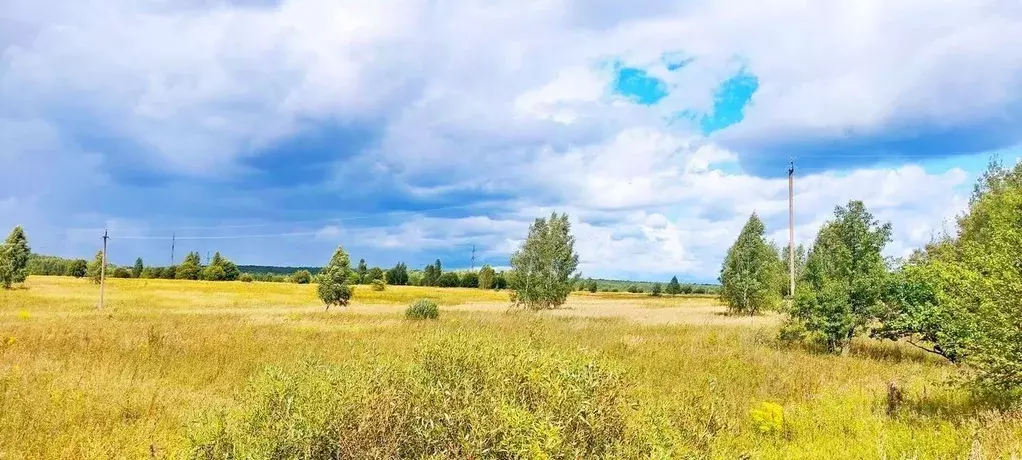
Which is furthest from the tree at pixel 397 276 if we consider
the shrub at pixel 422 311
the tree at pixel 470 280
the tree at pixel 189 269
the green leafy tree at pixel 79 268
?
the shrub at pixel 422 311

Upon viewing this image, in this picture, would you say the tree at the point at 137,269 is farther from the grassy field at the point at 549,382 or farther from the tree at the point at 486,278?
the grassy field at the point at 549,382

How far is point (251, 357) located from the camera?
42.0ft

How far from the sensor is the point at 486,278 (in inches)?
4673

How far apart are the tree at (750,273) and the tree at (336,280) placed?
103 ft

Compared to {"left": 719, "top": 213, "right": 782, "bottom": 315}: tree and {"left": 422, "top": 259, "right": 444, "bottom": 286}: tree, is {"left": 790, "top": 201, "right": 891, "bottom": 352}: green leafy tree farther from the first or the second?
{"left": 422, "top": 259, "right": 444, "bottom": 286}: tree

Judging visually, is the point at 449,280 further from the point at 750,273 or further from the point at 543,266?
the point at 750,273

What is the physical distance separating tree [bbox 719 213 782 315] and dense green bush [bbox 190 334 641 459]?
1734 inches

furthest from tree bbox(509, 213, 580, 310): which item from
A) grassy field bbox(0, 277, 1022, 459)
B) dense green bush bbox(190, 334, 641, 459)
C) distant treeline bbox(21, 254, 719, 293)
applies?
distant treeline bbox(21, 254, 719, 293)

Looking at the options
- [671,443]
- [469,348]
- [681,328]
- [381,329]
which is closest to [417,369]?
[469,348]

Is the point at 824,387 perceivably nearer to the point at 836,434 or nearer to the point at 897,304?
the point at 836,434

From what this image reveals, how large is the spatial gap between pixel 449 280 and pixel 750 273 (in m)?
83.6

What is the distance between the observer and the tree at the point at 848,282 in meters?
17.2

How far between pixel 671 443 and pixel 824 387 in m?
10.1

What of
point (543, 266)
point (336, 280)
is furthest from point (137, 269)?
point (543, 266)
